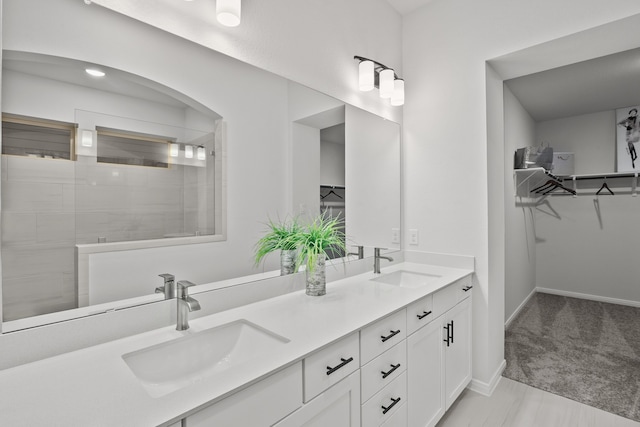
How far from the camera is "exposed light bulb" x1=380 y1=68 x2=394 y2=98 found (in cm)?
226

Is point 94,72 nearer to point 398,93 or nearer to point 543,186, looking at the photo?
point 398,93

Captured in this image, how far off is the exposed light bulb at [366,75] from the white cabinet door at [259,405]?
1752 mm

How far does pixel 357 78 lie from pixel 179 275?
1.69m

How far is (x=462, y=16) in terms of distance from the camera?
229 centimetres

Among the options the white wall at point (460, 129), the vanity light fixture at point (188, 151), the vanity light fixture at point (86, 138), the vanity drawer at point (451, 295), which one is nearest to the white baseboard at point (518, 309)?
the white wall at point (460, 129)

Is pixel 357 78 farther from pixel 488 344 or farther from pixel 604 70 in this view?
pixel 604 70

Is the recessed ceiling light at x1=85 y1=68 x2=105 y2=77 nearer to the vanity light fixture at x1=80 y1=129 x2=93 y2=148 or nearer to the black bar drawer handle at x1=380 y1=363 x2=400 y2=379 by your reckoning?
the vanity light fixture at x1=80 y1=129 x2=93 y2=148

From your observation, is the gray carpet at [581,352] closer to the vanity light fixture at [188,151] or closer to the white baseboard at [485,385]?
the white baseboard at [485,385]

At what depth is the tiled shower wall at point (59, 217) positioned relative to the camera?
0.93 metres

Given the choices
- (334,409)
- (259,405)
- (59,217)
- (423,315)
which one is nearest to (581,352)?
(423,315)

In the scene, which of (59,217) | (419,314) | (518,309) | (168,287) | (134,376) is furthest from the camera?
(518,309)

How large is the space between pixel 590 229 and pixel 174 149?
5.23 meters

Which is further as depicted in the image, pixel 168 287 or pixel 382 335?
pixel 382 335

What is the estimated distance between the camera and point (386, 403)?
1.37 m
